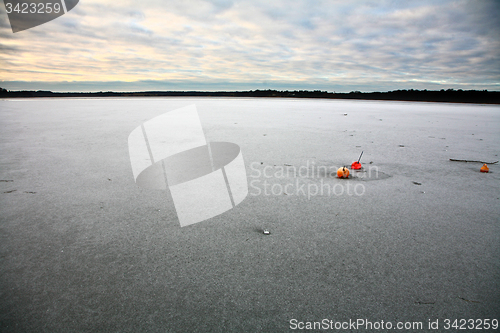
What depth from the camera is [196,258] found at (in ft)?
4.04

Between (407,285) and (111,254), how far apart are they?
1381 mm

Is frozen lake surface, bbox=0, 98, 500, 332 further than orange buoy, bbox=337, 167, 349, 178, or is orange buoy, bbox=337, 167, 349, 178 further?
orange buoy, bbox=337, 167, 349, 178

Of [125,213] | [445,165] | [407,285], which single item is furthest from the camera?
[445,165]

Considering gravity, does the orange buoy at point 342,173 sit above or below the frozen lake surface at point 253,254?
above

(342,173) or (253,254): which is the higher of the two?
(342,173)

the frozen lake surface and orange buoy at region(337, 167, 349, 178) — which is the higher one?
orange buoy at region(337, 167, 349, 178)

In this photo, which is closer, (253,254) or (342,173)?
(253,254)

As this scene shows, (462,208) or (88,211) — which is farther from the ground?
(462,208)

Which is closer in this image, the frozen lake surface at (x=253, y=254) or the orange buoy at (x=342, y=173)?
the frozen lake surface at (x=253, y=254)

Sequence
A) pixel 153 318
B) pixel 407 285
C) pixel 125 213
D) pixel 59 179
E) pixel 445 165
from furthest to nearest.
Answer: pixel 445 165, pixel 59 179, pixel 125 213, pixel 407 285, pixel 153 318

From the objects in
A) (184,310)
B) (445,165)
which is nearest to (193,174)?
(184,310)

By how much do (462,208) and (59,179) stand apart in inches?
132

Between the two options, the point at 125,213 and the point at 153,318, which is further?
the point at 125,213

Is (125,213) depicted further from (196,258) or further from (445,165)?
(445,165)
